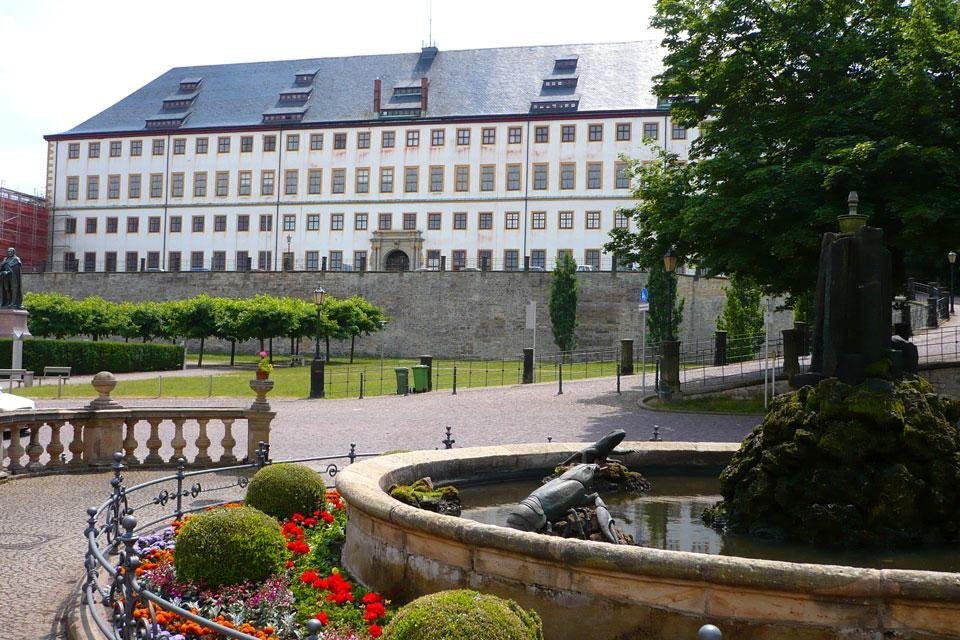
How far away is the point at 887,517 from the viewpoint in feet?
20.3

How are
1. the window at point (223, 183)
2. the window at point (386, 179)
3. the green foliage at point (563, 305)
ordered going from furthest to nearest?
1. the window at point (223, 183)
2. the window at point (386, 179)
3. the green foliage at point (563, 305)

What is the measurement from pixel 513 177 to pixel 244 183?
20.0m

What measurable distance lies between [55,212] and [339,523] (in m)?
69.8

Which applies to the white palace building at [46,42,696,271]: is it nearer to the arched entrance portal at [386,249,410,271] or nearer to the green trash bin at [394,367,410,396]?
the arched entrance portal at [386,249,410,271]

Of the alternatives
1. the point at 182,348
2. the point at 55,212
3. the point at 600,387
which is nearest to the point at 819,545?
the point at 600,387

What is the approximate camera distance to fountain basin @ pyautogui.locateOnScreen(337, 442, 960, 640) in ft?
13.7

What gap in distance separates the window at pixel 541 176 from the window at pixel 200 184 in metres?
24.7

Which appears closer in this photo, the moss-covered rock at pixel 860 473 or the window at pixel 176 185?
the moss-covered rock at pixel 860 473

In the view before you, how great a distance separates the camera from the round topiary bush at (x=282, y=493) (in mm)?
7988

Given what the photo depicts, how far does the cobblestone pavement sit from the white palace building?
32224mm

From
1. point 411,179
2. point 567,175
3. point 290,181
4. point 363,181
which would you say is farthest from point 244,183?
point 567,175

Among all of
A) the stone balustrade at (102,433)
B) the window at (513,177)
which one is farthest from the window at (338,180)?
the stone balustrade at (102,433)

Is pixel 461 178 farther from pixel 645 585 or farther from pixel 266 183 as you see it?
pixel 645 585

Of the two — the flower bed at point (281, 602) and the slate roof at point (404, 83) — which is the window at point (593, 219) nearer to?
the slate roof at point (404, 83)
